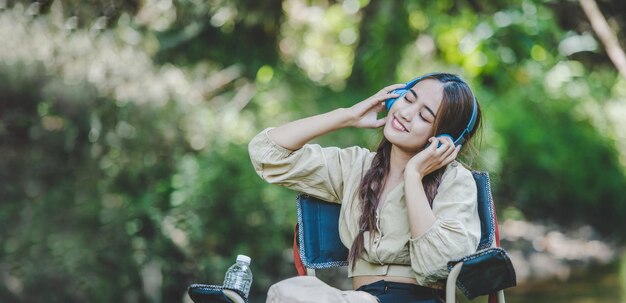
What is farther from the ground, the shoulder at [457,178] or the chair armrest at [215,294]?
the shoulder at [457,178]

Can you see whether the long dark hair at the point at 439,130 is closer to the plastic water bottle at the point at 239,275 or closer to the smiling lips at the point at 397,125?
the smiling lips at the point at 397,125

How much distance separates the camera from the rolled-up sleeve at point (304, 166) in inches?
113

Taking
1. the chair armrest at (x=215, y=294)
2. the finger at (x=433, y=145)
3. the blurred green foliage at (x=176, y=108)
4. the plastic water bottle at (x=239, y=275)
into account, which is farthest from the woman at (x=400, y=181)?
the blurred green foliage at (x=176, y=108)

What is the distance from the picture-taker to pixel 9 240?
16.1 ft

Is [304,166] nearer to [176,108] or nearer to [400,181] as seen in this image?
[400,181]

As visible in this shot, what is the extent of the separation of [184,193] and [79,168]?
2.46 feet

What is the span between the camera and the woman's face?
2787 millimetres

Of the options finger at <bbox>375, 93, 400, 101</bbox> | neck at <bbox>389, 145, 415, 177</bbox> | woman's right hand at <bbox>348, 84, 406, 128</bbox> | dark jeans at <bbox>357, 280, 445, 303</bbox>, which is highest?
finger at <bbox>375, 93, 400, 101</bbox>

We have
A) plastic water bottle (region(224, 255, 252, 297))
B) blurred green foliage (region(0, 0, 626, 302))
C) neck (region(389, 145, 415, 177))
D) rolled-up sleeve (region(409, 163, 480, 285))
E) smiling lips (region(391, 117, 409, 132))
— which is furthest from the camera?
blurred green foliage (region(0, 0, 626, 302))

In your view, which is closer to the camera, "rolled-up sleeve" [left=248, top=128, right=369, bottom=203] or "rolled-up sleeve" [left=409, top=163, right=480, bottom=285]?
"rolled-up sleeve" [left=409, top=163, right=480, bottom=285]

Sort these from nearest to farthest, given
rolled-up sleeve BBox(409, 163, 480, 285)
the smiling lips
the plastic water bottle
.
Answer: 1. rolled-up sleeve BBox(409, 163, 480, 285)
2. the plastic water bottle
3. the smiling lips

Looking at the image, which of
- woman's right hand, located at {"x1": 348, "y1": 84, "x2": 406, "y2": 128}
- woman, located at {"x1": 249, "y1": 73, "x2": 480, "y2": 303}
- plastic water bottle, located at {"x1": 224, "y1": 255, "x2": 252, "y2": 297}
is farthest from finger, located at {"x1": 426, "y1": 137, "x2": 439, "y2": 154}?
plastic water bottle, located at {"x1": 224, "y1": 255, "x2": 252, "y2": 297}

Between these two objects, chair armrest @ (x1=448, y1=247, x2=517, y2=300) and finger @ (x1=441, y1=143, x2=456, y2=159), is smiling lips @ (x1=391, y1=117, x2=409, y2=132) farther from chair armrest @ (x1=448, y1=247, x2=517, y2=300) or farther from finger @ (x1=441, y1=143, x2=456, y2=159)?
chair armrest @ (x1=448, y1=247, x2=517, y2=300)

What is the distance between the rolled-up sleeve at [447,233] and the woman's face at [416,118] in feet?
0.59
